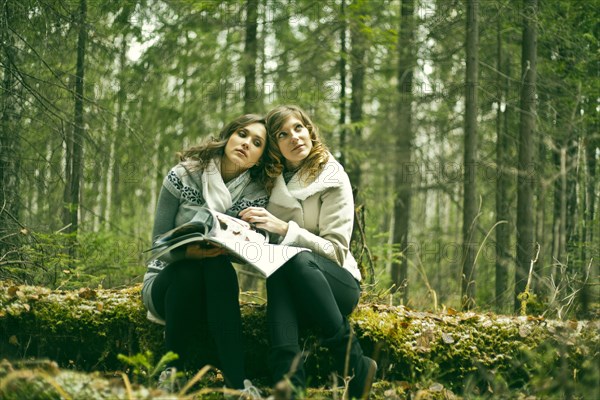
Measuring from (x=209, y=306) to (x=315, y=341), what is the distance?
2.25 feet

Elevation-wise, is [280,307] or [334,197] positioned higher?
[334,197]

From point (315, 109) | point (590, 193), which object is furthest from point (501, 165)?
point (315, 109)

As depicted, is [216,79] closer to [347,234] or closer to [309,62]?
[309,62]

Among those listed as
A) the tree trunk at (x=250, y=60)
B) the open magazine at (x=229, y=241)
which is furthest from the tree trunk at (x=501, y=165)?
the open magazine at (x=229, y=241)

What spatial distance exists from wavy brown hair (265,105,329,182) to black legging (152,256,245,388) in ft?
2.61

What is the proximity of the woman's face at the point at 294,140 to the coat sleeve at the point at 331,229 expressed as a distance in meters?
0.29

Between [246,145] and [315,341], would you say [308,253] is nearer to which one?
[315,341]

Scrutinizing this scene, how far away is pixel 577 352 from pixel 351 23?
205 inches

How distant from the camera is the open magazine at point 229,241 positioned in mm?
2945

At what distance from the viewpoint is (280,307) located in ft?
9.91

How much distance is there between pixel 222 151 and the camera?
3666 mm

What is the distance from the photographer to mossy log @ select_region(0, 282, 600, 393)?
334 centimetres

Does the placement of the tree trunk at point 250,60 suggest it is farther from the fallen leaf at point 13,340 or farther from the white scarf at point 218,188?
the fallen leaf at point 13,340

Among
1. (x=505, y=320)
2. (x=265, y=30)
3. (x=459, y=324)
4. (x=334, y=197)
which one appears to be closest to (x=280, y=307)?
(x=334, y=197)
